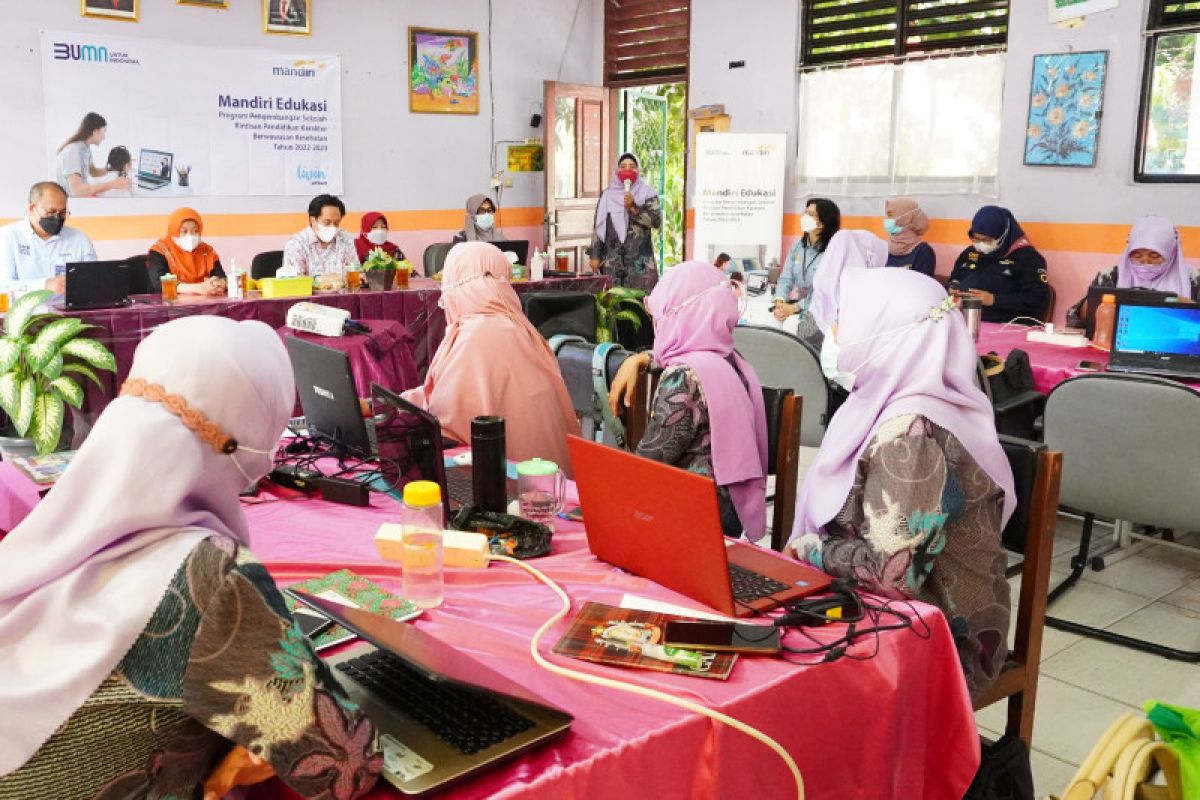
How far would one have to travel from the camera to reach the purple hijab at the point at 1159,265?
17.4 ft

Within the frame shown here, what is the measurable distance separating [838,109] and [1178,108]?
235 centimetres

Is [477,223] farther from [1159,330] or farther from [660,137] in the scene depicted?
[1159,330]

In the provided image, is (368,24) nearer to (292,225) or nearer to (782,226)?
(292,225)

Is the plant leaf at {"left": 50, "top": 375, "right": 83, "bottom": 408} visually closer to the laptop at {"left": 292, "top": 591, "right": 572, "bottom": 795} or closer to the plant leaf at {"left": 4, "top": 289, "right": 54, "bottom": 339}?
the plant leaf at {"left": 4, "top": 289, "right": 54, "bottom": 339}

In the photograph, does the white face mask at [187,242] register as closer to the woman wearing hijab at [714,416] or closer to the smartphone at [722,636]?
the woman wearing hijab at [714,416]

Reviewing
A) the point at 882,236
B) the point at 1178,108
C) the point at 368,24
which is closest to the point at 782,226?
the point at 882,236

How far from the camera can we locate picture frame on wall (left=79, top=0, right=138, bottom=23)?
6887 millimetres

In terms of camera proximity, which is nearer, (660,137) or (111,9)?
(111,9)

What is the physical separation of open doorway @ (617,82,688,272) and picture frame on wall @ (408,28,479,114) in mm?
1548

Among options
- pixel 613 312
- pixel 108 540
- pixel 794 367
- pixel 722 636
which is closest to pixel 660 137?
pixel 613 312

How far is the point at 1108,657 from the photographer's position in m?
3.09

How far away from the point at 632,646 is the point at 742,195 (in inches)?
269

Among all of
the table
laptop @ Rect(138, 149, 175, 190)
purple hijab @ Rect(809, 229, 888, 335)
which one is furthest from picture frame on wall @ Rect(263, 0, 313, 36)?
the table

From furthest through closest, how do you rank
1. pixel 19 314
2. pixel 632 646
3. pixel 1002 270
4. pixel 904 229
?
1. pixel 904 229
2. pixel 1002 270
3. pixel 19 314
4. pixel 632 646
